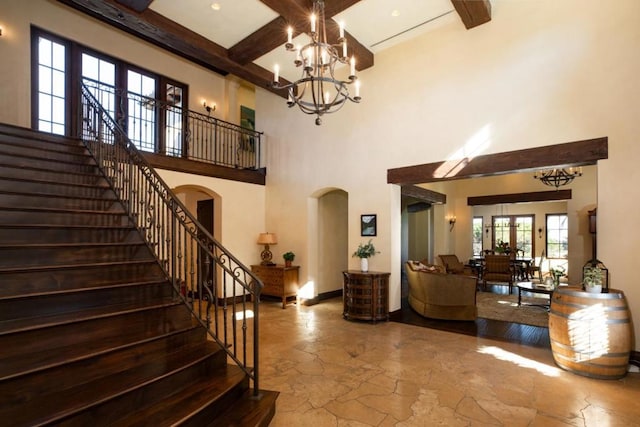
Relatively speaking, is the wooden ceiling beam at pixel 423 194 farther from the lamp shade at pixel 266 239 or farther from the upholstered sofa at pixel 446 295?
the lamp shade at pixel 266 239

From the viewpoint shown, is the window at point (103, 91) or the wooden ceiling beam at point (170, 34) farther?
the window at point (103, 91)

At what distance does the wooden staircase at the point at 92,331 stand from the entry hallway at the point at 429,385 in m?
0.65

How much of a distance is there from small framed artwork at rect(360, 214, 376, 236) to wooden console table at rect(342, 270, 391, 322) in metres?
0.78

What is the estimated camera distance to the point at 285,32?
5180mm

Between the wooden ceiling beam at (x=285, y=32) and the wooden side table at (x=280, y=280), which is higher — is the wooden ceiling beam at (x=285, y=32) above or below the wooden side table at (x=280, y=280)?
above

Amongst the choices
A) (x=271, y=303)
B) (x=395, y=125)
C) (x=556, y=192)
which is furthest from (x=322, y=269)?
(x=556, y=192)

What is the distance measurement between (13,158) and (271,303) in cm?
499

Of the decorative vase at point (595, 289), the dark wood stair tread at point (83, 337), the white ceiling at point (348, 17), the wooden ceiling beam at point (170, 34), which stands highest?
the white ceiling at point (348, 17)

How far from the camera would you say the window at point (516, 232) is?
12164mm

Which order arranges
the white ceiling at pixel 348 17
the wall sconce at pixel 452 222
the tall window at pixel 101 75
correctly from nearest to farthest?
the white ceiling at pixel 348 17 → the tall window at pixel 101 75 → the wall sconce at pixel 452 222

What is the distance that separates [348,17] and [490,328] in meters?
5.45

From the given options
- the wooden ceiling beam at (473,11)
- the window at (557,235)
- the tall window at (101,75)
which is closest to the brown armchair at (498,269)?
the window at (557,235)

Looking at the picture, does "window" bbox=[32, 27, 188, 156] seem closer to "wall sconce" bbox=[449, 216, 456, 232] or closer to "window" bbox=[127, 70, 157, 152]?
"window" bbox=[127, 70, 157, 152]

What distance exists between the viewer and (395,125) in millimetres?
5848
